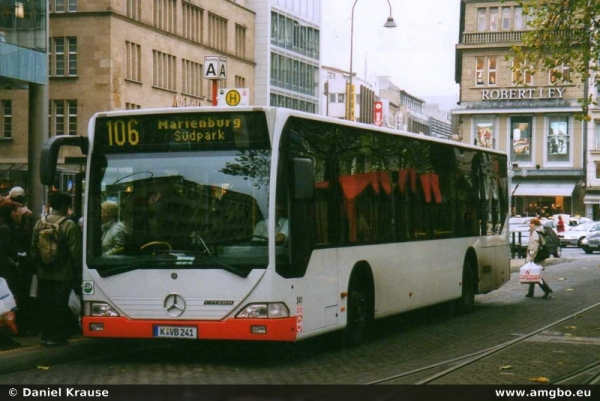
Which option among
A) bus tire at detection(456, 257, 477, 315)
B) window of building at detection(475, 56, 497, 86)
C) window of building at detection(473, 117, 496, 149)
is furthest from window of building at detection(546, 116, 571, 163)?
bus tire at detection(456, 257, 477, 315)

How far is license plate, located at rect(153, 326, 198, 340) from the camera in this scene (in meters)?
12.5

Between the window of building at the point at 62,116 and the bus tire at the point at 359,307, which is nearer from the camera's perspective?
the bus tire at the point at 359,307

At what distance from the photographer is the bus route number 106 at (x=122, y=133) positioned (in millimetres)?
12924

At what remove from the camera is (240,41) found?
276ft

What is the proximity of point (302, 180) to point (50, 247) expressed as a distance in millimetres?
2969

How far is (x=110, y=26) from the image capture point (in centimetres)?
6397

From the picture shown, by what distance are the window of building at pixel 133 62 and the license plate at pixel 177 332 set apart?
5386cm

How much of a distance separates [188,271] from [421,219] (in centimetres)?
577

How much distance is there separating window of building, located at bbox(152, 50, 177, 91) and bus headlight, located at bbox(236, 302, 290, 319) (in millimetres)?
57406

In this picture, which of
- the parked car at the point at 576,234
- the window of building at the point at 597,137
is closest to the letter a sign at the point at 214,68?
the parked car at the point at 576,234

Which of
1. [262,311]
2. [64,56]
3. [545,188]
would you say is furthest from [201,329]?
[545,188]

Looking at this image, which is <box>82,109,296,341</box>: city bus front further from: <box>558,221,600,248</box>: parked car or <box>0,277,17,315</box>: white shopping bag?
<box>558,221,600,248</box>: parked car

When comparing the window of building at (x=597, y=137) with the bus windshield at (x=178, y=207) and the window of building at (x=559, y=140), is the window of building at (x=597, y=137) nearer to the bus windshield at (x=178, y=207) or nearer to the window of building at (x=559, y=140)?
the window of building at (x=559, y=140)
